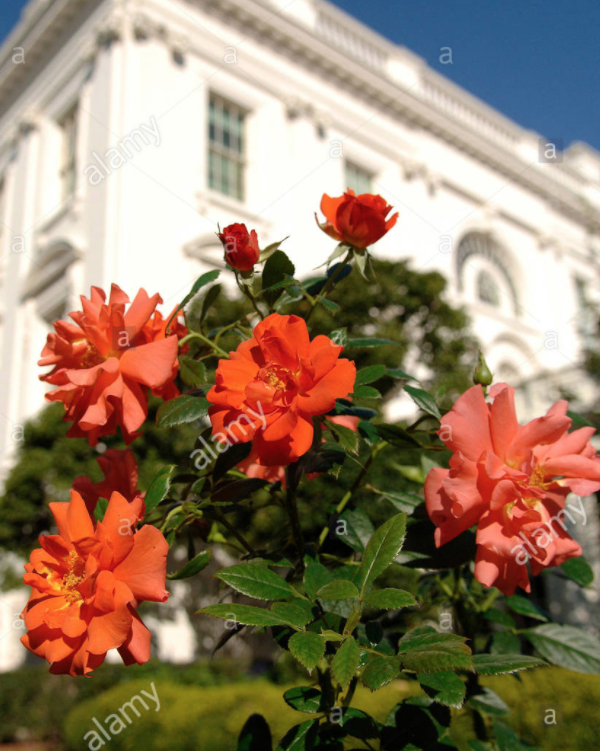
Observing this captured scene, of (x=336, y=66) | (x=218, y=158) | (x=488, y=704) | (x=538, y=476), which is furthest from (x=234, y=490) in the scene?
(x=336, y=66)

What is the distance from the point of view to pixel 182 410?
36.5 inches

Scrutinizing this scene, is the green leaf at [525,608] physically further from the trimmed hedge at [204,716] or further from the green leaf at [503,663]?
the trimmed hedge at [204,716]

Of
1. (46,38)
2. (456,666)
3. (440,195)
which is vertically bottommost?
(456,666)

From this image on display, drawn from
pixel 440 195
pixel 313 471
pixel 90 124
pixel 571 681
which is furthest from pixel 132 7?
pixel 313 471

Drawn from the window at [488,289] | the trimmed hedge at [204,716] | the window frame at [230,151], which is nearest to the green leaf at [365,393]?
the trimmed hedge at [204,716]

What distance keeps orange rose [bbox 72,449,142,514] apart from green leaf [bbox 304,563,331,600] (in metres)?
0.26

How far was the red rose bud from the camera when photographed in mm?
995

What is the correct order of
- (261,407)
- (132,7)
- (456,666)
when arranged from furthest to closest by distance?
(132,7) → (261,407) → (456,666)

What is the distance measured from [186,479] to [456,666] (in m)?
0.57

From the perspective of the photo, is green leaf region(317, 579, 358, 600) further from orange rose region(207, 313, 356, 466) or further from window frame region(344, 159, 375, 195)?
window frame region(344, 159, 375, 195)

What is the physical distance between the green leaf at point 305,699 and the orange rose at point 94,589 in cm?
20

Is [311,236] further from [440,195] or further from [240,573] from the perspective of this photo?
[240,573]

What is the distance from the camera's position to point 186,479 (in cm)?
109

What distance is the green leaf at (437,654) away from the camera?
67 cm
